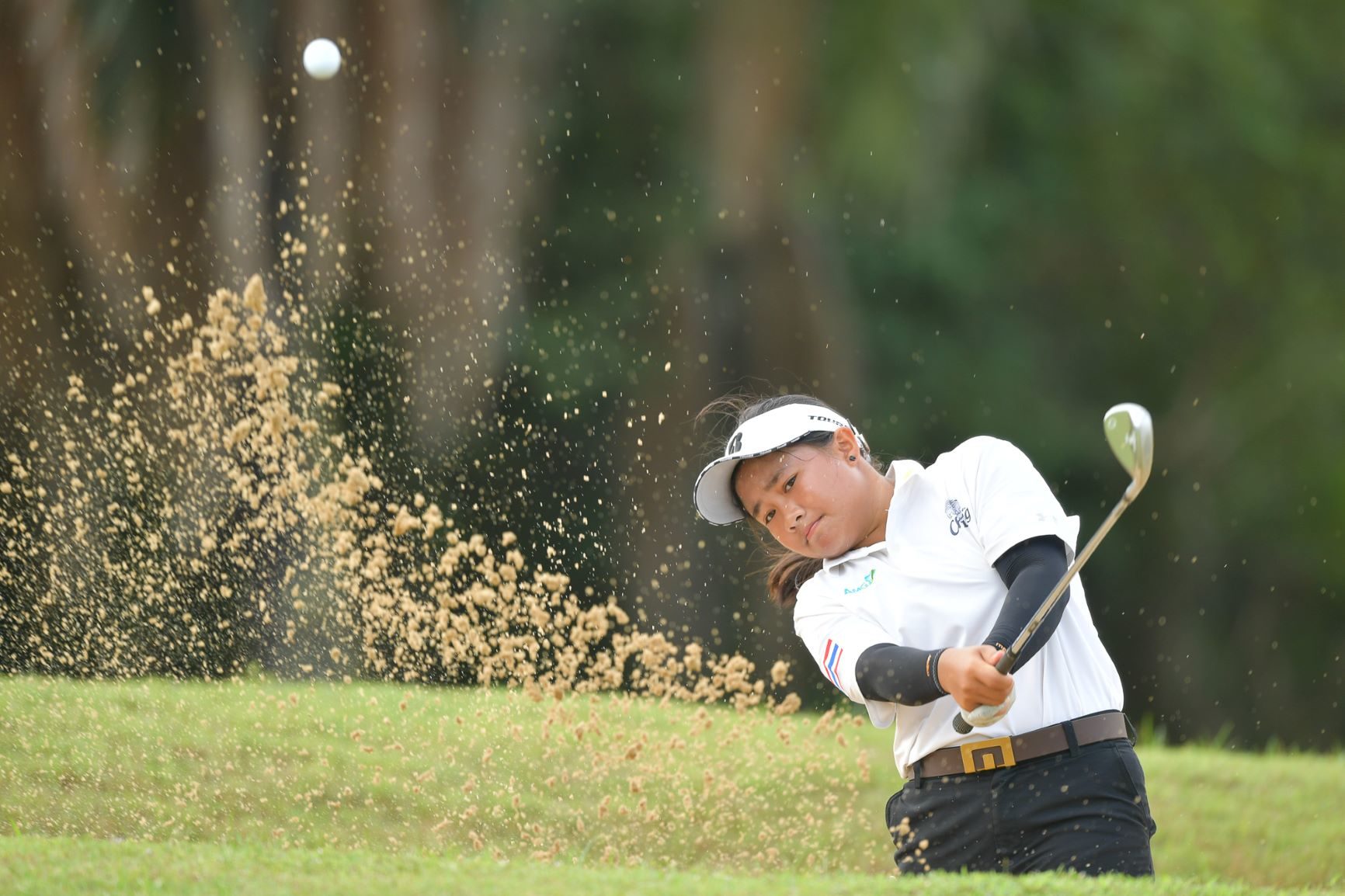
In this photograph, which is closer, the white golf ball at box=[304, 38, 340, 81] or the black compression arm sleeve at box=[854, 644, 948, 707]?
the black compression arm sleeve at box=[854, 644, 948, 707]

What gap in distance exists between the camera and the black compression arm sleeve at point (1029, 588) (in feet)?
8.73

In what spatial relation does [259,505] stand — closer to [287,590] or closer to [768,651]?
[287,590]

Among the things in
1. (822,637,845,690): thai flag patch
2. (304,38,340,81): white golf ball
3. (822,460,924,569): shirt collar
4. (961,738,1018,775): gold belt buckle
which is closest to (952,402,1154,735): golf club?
(961,738,1018,775): gold belt buckle

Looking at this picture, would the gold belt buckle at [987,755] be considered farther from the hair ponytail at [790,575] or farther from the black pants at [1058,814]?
the hair ponytail at [790,575]

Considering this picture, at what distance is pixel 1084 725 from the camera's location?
9.21ft

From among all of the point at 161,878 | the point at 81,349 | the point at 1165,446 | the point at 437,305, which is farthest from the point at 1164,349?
the point at 161,878

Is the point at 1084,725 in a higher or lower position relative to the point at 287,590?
lower

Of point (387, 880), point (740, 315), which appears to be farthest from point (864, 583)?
point (740, 315)

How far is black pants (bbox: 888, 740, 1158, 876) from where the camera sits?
2.78 metres

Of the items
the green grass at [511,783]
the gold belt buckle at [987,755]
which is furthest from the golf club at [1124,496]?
the green grass at [511,783]

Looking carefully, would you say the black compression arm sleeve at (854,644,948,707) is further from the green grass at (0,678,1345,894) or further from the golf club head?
the green grass at (0,678,1345,894)

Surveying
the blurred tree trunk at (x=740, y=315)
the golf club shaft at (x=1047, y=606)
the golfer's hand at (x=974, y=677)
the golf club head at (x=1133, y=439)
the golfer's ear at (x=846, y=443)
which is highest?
the blurred tree trunk at (x=740, y=315)

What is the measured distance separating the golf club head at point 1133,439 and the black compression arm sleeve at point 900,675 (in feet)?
1.43

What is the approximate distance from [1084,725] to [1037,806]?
0.16 metres
